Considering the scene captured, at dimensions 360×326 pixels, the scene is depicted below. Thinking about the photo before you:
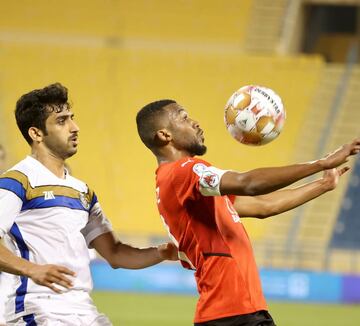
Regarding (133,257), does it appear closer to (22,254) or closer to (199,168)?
(22,254)

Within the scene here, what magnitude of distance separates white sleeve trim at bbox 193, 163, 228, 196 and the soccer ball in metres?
0.50

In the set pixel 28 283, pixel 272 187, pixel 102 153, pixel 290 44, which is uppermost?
pixel 290 44

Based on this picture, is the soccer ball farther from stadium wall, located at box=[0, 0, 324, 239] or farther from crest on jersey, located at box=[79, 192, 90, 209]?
stadium wall, located at box=[0, 0, 324, 239]

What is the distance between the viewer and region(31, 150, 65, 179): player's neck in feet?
18.4

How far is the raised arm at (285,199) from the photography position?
5.47 m

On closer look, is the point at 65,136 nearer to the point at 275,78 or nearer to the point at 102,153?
the point at 102,153

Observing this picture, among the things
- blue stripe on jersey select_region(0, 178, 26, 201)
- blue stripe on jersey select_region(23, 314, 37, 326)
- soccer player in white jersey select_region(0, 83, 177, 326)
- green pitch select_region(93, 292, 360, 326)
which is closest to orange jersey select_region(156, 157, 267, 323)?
soccer player in white jersey select_region(0, 83, 177, 326)

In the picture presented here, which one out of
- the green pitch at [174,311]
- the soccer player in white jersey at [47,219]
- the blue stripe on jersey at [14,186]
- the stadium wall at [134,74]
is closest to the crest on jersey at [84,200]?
the soccer player in white jersey at [47,219]

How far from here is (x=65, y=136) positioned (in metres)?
5.59

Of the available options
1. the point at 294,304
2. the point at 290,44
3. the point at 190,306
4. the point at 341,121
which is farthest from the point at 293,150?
the point at 190,306

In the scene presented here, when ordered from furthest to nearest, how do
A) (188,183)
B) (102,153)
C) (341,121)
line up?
(341,121) → (102,153) → (188,183)

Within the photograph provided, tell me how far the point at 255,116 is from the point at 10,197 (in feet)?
4.74

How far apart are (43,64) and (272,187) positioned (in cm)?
1786

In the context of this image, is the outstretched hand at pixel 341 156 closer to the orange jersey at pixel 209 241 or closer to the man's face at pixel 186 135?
the orange jersey at pixel 209 241
